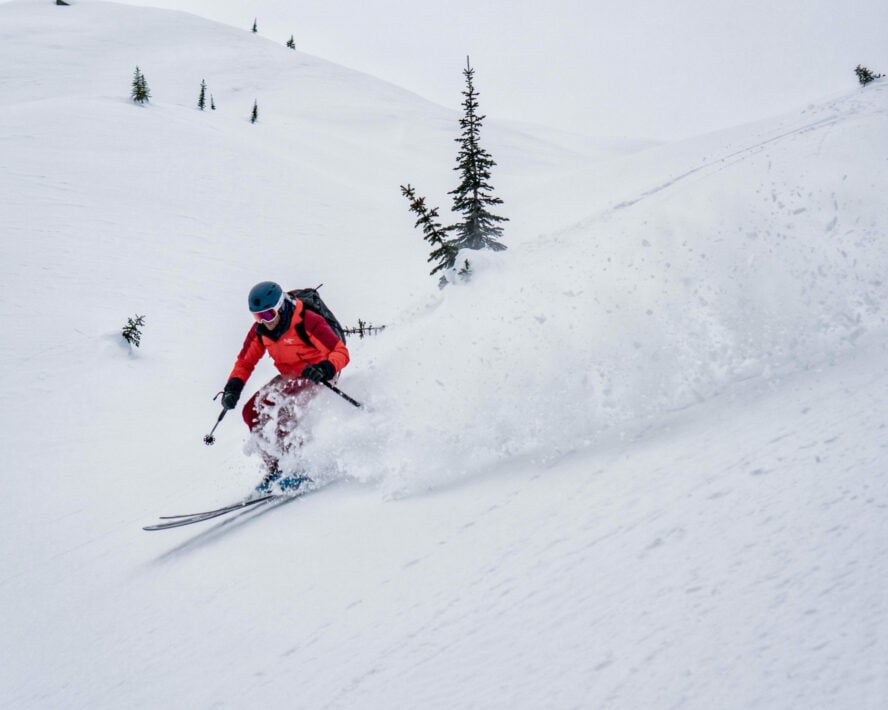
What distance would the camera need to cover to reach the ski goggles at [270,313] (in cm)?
530

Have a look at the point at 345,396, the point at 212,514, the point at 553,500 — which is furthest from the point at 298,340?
the point at 553,500

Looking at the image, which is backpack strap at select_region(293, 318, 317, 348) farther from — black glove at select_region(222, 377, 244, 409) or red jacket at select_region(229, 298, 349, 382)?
black glove at select_region(222, 377, 244, 409)

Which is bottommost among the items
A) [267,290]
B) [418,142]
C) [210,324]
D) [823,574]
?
[823,574]

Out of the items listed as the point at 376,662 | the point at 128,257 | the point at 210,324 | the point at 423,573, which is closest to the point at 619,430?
the point at 423,573

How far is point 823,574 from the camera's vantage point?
1.94 m

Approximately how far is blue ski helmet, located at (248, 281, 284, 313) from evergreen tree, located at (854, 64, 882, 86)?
10.2m

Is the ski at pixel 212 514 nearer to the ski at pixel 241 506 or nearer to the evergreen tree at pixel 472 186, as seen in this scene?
the ski at pixel 241 506

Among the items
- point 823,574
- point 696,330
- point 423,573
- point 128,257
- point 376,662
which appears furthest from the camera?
point 128,257

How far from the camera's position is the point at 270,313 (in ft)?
17.5

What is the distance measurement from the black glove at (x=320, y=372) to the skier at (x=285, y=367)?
20 cm

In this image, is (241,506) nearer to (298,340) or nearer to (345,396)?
(345,396)

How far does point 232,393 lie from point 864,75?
37.5 feet

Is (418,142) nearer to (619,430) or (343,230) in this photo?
(343,230)

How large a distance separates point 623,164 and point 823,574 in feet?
82.1
